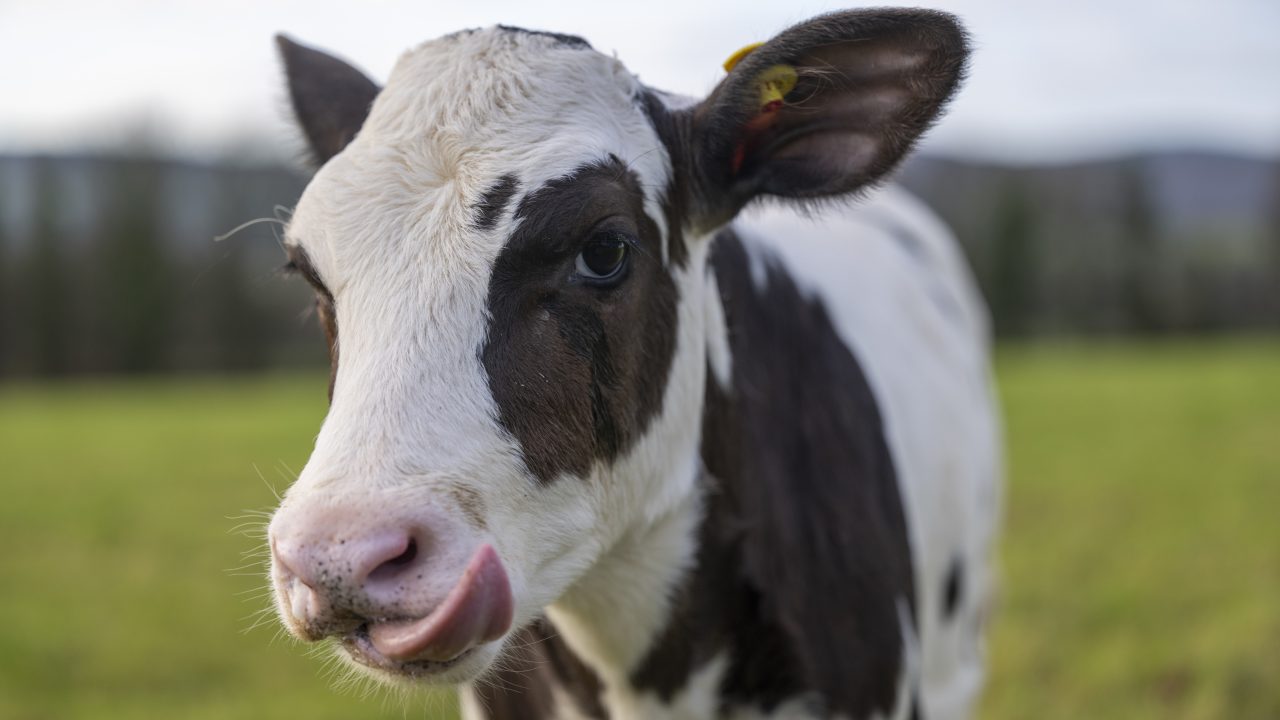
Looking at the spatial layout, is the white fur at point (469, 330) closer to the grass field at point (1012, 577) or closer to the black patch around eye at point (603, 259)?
the black patch around eye at point (603, 259)

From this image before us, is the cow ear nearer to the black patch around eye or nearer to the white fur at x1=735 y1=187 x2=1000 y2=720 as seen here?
the black patch around eye

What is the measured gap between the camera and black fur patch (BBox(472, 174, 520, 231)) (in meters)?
Answer: 2.38

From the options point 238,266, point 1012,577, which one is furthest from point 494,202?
point 238,266

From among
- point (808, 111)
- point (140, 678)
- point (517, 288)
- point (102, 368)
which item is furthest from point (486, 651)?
point (102, 368)

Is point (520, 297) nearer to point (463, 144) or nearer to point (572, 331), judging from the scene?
point (572, 331)

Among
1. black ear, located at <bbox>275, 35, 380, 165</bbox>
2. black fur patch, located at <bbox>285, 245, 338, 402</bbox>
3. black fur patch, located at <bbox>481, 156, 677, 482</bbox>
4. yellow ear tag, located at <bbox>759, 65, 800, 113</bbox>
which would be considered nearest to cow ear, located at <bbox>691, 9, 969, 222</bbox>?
yellow ear tag, located at <bbox>759, 65, 800, 113</bbox>

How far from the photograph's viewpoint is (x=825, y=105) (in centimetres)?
291

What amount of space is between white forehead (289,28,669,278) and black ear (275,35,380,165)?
0.66 meters

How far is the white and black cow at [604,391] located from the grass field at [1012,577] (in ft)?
2.44

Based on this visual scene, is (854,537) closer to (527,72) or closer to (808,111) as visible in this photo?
(808,111)

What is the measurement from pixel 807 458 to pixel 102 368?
47.1 m

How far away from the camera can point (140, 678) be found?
19.9 ft

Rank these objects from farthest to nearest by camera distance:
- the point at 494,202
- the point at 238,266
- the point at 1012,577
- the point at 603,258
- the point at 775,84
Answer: the point at 238,266 < the point at 1012,577 < the point at 775,84 < the point at 603,258 < the point at 494,202

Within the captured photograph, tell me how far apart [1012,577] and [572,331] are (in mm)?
6093
